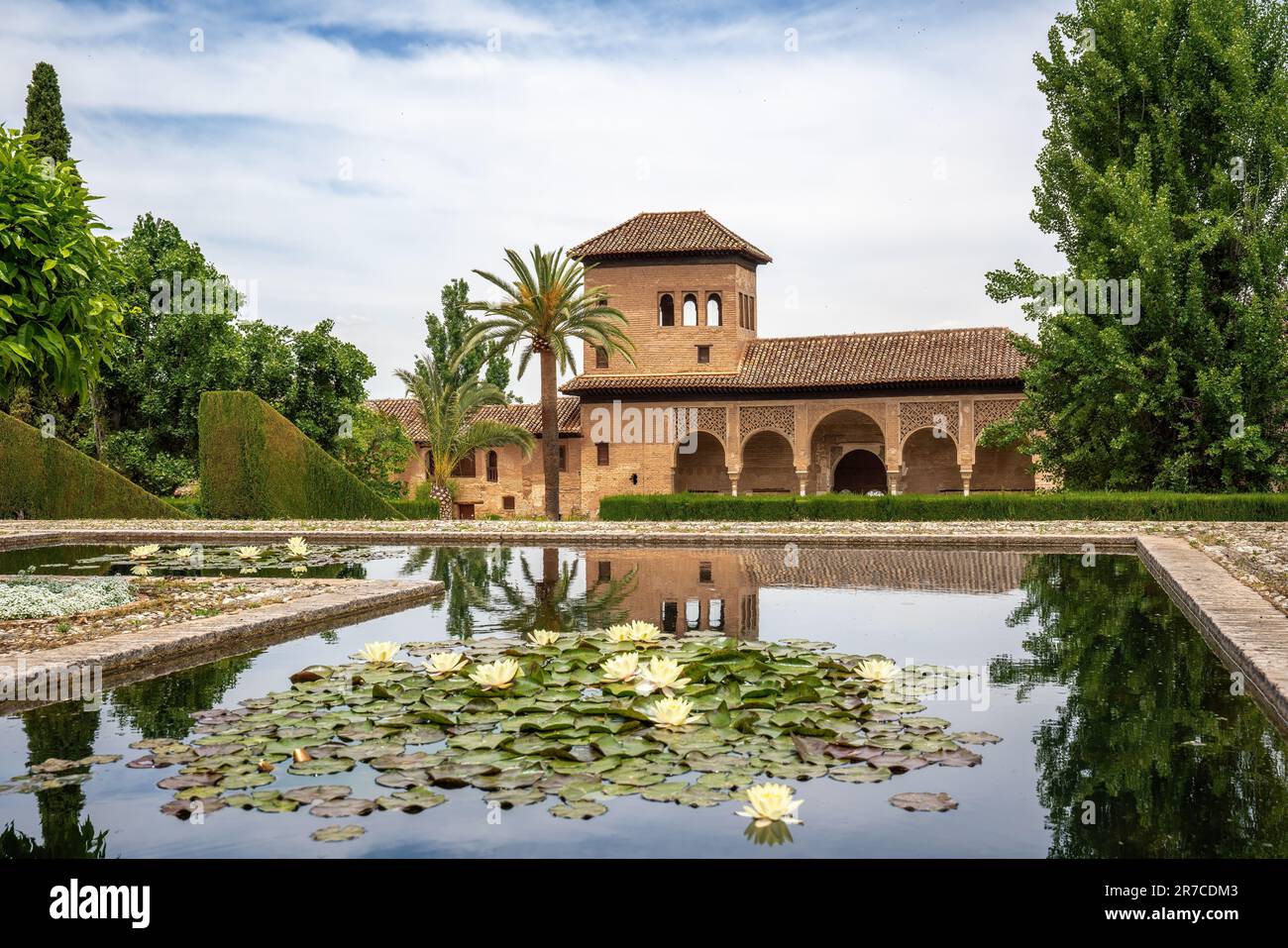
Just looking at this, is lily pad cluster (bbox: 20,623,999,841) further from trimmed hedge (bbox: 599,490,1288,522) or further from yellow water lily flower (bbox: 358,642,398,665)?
trimmed hedge (bbox: 599,490,1288,522)

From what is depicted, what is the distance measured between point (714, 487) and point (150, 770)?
32.6m

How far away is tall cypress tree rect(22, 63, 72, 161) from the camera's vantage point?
1233 inches

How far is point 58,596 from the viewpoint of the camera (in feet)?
33.0

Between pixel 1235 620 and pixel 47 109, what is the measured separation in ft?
106

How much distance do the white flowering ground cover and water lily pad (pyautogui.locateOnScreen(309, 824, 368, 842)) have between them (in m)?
6.18

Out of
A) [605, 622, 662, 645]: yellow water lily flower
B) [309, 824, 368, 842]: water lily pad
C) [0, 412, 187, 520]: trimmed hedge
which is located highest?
[0, 412, 187, 520]: trimmed hedge

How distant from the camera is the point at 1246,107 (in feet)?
75.7

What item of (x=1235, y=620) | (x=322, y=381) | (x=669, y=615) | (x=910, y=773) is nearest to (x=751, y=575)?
(x=669, y=615)

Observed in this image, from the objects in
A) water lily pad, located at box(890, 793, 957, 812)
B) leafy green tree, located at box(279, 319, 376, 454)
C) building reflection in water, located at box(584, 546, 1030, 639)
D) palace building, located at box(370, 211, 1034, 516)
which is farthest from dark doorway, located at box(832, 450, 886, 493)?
water lily pad, located at box(890, 793, 957, 812)

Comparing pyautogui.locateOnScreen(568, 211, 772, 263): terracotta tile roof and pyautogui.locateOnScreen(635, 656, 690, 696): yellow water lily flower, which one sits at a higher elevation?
pyautogui.locateOnScreen(568, 211, 772, 263): terracotta tile roof

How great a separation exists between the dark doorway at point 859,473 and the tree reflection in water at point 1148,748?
27.7 metres

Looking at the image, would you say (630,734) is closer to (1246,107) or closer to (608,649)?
(608,649)
